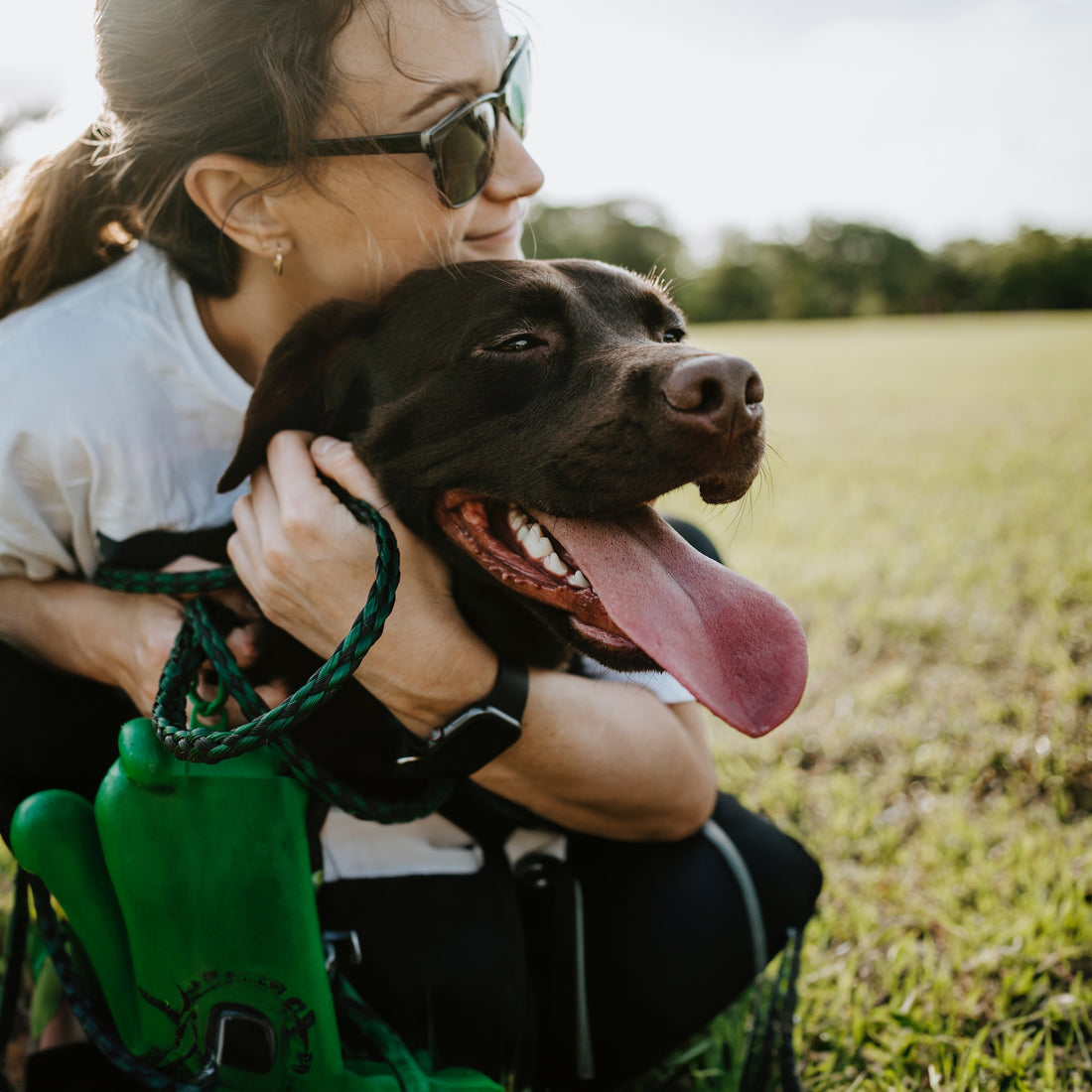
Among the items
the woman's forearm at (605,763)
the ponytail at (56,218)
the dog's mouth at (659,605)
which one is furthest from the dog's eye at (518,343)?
the ponytail at (56,218)

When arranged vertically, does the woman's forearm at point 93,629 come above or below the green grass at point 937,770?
above

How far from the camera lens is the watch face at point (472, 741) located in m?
1.71

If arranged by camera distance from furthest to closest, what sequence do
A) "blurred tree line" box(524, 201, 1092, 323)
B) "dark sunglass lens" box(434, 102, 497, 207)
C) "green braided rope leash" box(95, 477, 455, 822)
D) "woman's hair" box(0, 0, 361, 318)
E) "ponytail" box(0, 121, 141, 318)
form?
"blurred tree line" box(524, 201, 1092, 323), "ponytail" box(0, 121, 141, 318), "dark sunglass lens" box(434, 102, 497, 207), "woman's hair" box(0, 0, 361, 318), "green braided rope leash" box(95, 477, 455, 822)

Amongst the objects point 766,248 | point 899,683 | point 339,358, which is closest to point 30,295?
point 339,358

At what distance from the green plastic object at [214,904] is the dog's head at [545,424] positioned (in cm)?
60

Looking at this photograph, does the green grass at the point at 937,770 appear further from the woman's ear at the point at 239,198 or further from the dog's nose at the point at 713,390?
the woman's ear at the point at 239,198

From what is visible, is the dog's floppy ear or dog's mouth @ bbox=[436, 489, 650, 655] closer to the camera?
dog's mouth @ bbox=[436, 489, 650, 655]

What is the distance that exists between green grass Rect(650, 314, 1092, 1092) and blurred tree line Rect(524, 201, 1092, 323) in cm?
5144

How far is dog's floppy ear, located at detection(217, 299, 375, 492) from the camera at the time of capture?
188 centimetres

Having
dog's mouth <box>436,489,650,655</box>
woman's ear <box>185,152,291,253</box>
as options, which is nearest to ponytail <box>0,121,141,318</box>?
woman's ear <box>185,152,291,253</box>

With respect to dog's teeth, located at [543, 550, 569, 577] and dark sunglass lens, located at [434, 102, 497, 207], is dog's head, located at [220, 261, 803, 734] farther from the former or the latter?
dark sunglass lens, located at [434, 102, 497, 207]

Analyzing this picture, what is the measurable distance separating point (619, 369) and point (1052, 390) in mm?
13084

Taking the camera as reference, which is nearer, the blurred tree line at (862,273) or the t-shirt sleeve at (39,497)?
the t-shirt sleeve at (39,497)

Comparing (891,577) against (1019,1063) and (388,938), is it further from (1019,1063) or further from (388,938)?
(388,938)
